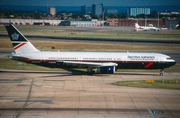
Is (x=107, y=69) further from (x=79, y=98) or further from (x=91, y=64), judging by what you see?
(x=79, y=98)

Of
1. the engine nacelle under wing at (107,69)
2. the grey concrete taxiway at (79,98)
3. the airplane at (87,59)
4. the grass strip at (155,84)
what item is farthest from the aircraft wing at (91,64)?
the grass strip at (155,84)

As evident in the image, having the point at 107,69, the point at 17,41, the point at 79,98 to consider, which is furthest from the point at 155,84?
the point at 17,41

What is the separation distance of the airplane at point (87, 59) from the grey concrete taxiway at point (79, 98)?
2293 mm

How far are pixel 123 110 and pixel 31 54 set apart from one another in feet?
87.5

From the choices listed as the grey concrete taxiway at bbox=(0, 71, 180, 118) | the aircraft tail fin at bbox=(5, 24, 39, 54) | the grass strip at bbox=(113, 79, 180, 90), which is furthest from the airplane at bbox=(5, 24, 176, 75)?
the grass strip at bbox=(113, 79, 180, 90)

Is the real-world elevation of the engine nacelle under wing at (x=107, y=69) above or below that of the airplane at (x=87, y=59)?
below

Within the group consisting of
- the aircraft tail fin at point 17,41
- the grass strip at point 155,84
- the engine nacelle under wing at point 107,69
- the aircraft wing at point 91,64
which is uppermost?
the aircraft tail fin at point 17,41

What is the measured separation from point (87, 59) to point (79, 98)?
17.5m

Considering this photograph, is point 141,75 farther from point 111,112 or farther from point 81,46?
point 81,46

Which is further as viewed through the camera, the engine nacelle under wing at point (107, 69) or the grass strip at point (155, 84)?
the engine nacelle under wing at point (107, 69)

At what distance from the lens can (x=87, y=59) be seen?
57.7 meters

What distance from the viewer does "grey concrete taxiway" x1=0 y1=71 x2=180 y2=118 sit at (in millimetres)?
34750

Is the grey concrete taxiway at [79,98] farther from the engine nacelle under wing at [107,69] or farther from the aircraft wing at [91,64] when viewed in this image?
the aircraft wing at [91,64]

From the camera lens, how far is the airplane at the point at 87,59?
57.1m
